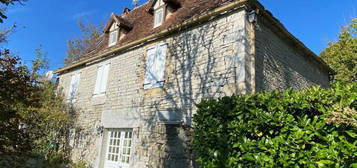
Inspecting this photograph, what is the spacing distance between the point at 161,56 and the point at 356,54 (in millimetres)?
15596

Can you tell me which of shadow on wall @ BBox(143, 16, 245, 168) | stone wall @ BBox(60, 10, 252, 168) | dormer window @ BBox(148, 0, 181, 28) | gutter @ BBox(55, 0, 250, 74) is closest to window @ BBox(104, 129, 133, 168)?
stone wall @ BBox(60, 10, 252, 168)

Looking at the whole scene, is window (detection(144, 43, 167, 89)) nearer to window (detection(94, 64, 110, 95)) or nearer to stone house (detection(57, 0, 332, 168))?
stone house (detection(57, 0, 332, 168))

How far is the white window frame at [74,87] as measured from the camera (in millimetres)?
11880

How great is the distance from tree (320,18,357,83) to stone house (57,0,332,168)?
7618 mm

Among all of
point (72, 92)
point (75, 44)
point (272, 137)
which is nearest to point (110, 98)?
point (72, 92)

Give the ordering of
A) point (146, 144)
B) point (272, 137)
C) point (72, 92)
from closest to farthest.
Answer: point (272, 137)
point (146, 144)
point (72, 92)

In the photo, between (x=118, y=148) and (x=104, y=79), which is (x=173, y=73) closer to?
(x=118, y=148)

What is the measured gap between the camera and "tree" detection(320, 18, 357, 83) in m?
16.6

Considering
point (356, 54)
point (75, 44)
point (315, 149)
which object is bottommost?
point (315, 149)

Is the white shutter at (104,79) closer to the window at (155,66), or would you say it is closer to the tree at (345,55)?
the window at (155,66)

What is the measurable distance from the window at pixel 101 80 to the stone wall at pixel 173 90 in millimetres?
367

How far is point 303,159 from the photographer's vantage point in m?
3.12

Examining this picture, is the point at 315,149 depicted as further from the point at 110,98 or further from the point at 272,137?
the point at 110,98

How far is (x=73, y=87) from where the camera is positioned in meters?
12.3
